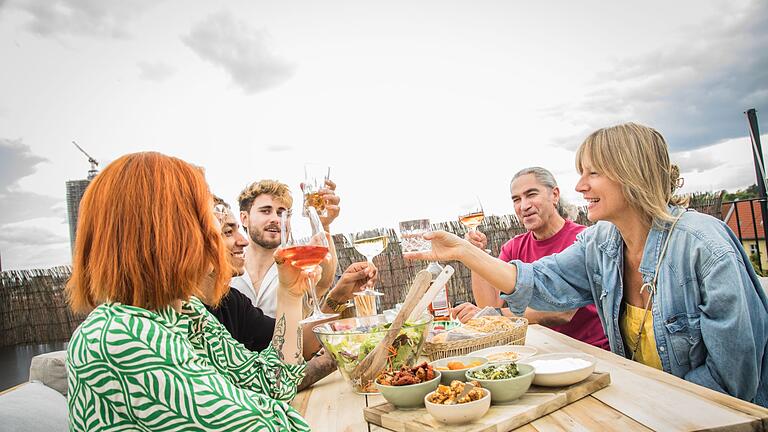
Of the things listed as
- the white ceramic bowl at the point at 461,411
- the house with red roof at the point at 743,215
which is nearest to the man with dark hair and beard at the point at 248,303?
the white ceramic bowl at the point at 461,411

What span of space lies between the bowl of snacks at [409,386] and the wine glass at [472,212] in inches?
54.0

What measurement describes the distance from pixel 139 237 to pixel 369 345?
29.5 inches

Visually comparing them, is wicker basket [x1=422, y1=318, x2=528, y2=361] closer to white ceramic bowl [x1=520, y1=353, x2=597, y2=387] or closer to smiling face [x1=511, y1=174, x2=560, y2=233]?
white ceramic bowl [x1=520, y1=353, x2=597, y2=387]

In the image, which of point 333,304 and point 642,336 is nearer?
point 642,336

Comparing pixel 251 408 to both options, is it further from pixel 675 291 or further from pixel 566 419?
pixel 675 291

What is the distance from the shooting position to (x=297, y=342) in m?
1.57

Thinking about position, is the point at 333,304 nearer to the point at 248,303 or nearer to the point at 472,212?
the point at 248,303

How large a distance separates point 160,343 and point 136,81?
263 inches

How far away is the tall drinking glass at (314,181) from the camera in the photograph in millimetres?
2150

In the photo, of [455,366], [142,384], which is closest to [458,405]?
[455,366]

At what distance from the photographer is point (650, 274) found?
1.84 m

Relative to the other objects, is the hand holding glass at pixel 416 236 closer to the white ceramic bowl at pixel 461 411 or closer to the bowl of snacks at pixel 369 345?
the bowl of snacks at pixel 369 345

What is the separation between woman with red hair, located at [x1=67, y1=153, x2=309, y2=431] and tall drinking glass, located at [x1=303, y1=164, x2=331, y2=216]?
3.03ft

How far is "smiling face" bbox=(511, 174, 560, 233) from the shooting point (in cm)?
352
